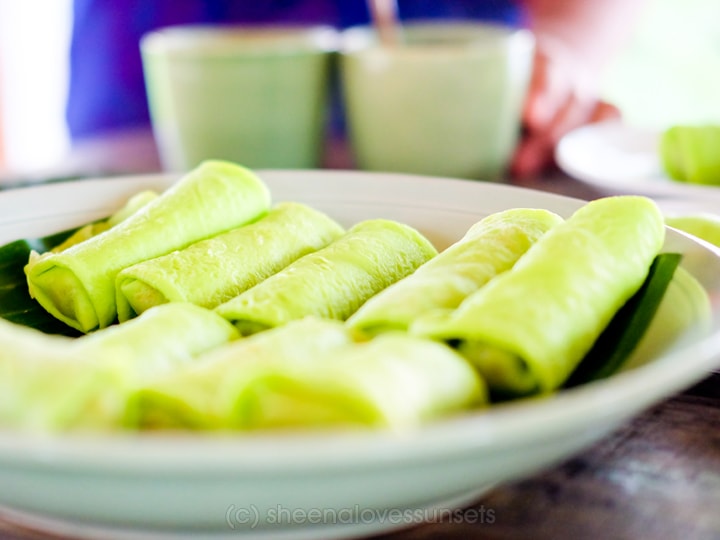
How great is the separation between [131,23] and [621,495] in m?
2.20

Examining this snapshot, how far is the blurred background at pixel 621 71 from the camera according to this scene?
3.41 m

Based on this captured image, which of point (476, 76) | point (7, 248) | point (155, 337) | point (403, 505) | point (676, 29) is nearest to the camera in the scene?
point (403, 505)

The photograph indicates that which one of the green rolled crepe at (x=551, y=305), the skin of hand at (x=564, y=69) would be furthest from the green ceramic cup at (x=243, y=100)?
the green rolled crepe at (x=551, y=305)

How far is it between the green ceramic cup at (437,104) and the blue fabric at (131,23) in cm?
88

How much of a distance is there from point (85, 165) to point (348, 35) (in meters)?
0.59

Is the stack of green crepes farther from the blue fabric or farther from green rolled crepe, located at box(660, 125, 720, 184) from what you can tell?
the blue fabric

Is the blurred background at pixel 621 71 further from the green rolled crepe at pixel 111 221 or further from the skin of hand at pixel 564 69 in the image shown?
the green rolled crepe at pixel 111 221

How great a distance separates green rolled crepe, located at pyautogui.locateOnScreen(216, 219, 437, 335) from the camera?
675 millimetres

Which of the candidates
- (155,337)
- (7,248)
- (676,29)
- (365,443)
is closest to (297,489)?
(365,443)

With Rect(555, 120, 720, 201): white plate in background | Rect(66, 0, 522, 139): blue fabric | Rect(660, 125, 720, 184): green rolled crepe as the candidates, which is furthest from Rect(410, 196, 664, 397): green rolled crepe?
Rect(66, 0, 522, 139): blue fabric

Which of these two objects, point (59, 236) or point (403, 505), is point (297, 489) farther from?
point (59, 236)

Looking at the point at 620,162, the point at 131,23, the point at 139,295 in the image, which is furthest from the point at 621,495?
the point at 131,23

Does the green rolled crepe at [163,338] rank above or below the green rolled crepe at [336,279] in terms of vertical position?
above

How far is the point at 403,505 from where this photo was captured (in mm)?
483
